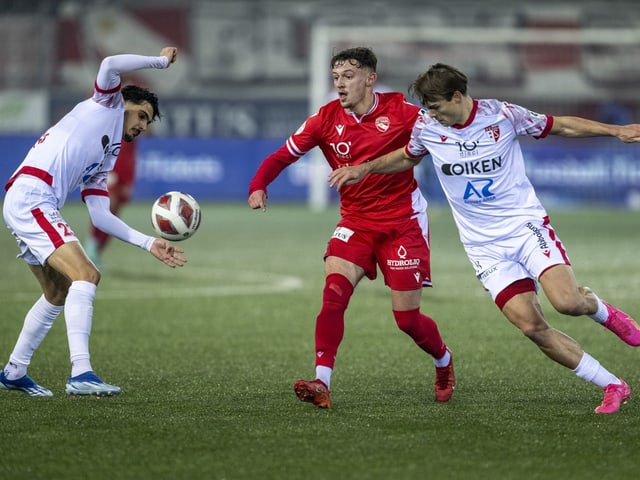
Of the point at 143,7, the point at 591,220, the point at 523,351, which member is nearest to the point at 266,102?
the point at 143,7

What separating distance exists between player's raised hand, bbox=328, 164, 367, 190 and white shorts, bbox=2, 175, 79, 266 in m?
1.52

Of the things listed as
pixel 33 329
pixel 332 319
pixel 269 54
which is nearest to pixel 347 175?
pixel 332 319

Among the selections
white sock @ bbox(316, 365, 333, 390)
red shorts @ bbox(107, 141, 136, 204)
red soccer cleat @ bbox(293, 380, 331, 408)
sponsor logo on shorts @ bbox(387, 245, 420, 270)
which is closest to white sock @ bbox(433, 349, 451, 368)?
sponsor logo on shorts @ bbox(387, 245, 420, 270)

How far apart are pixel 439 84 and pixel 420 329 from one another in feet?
4.78

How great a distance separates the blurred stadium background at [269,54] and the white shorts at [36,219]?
23770mm

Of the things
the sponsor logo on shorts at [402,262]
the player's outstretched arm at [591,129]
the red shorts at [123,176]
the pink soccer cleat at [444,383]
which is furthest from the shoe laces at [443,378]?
the red shorts at [123,176]

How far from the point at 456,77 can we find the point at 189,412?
2.33 metres

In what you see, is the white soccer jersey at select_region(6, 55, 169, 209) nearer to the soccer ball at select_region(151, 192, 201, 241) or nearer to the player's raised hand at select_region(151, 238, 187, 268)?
the soccer ball at select_region(151, 192, 201, 241)

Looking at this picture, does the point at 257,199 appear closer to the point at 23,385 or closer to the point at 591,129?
the point at 23,385

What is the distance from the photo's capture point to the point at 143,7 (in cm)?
3522

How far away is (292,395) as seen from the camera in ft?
22.5

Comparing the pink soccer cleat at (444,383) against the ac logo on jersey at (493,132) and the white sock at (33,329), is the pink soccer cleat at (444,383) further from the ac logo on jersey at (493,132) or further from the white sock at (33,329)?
the white sock at (33,329)

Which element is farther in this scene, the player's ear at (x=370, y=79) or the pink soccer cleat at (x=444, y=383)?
the player's ear at (x=370, y=79)

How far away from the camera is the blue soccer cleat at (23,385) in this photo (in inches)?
268
